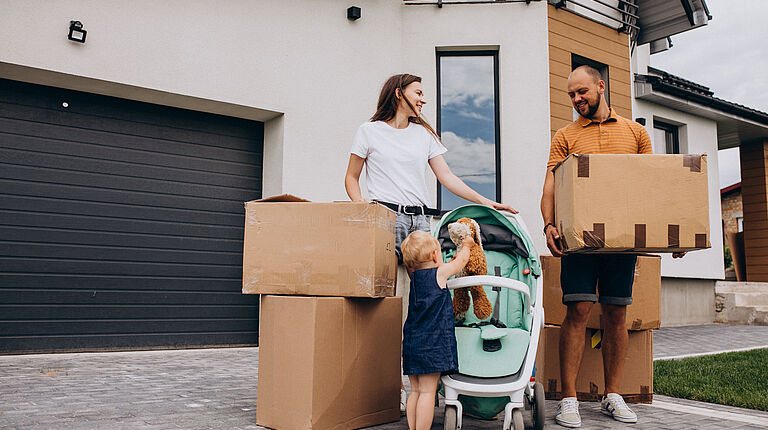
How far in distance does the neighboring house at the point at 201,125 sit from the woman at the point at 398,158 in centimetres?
345

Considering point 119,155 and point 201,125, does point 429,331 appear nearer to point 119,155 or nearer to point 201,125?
point 119,155

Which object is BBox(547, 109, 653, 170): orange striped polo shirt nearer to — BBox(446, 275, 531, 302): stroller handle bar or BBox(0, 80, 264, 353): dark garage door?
BBox(446, 275, 531, 302): stroller handle bar

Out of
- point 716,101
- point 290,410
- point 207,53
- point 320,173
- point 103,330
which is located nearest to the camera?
point 290,410

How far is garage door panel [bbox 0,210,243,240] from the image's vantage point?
6.04m

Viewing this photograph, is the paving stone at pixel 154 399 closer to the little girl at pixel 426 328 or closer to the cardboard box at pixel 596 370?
the cardboard box at pixel 596 370

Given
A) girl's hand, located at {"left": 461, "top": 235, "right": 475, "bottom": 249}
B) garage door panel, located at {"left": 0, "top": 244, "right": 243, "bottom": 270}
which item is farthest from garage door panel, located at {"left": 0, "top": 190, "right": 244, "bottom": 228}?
girl's hand, located at {"left": 461, "top": 235, "right": 475, "bottom": 249}

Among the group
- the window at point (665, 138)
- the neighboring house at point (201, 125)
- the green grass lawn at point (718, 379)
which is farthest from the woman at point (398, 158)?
the window at point (665, 138)

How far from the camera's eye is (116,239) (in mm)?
6480

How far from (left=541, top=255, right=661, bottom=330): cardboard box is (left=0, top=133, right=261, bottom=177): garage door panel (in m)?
4.03

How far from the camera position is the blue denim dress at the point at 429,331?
3057 mm

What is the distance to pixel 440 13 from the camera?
26.9 feet

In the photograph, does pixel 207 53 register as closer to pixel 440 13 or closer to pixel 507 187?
pixel 440 13

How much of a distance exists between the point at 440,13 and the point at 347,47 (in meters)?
1.39

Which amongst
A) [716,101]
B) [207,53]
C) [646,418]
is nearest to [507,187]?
[207,53]
